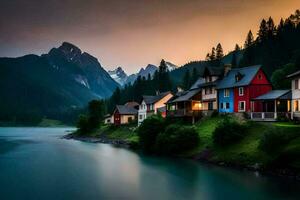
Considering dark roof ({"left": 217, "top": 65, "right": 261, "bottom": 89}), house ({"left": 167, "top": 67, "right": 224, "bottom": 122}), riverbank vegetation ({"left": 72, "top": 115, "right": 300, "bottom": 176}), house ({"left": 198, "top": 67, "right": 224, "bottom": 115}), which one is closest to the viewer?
riverbank vegetation ({"left": 72, "top": 115, "right": 300, "bottom": 176})

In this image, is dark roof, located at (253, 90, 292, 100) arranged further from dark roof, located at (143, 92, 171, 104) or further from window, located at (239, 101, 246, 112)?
dark roof, located at (143, 92, 171, 104)

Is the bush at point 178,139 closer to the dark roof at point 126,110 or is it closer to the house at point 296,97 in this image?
the house at point 296,97

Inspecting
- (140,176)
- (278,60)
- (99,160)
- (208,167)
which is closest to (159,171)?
(140,176)

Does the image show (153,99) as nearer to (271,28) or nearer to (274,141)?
(274,141)

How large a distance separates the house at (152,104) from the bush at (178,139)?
3875cm

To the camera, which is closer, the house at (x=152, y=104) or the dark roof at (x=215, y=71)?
the dark roof at (x=215, y=71)

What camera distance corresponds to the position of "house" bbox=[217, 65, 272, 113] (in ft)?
232

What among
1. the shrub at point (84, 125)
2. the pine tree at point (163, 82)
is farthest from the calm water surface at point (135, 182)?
the pine tree at point (163, 82)

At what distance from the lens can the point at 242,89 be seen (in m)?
72.2

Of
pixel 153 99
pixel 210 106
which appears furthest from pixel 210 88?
pixel 153 99

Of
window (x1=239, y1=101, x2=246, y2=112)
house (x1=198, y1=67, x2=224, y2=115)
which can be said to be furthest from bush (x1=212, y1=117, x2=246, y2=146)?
house (x1=198, y1=67, x2=224, y2=115)

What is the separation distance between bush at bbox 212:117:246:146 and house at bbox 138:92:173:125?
47567 millimetres

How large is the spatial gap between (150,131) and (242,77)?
77.1ft

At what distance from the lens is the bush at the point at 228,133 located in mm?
55219
